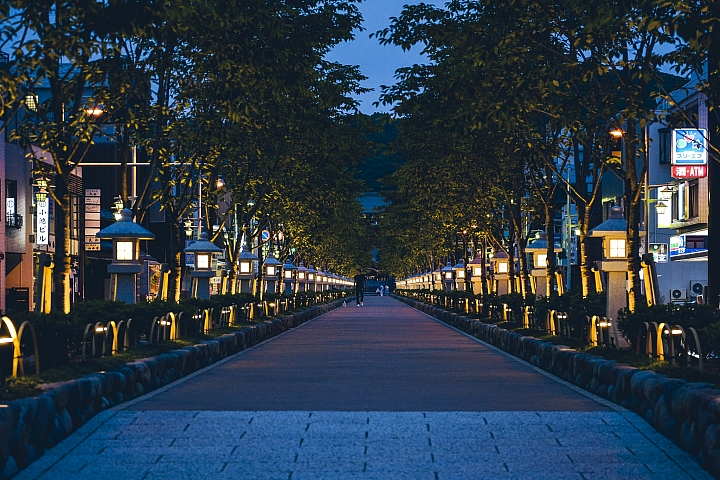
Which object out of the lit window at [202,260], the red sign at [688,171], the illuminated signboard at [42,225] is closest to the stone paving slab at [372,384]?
the lit window at [202,260]

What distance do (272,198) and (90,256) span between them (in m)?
27.0

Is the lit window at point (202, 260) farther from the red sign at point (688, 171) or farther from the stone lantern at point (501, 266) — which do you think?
the red sign at point (688, 171)

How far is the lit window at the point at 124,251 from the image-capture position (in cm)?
2653

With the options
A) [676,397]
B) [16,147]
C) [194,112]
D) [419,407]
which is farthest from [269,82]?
[16,147]

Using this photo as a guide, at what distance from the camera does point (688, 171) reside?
58844mm

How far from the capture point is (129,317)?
20.5 metres

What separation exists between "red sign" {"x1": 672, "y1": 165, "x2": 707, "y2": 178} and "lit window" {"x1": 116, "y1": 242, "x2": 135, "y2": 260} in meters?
38.2

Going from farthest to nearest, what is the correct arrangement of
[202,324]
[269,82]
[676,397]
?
1. [202,324]
2. [269,82]
3. [676,397]

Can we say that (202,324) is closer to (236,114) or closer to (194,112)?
(194,112)

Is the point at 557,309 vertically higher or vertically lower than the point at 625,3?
lower

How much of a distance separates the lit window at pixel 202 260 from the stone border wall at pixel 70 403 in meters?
16.6

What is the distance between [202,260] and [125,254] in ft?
40.0

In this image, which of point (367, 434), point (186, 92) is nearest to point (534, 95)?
point (186, 92)

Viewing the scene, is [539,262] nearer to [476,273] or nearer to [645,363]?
[476,273]
